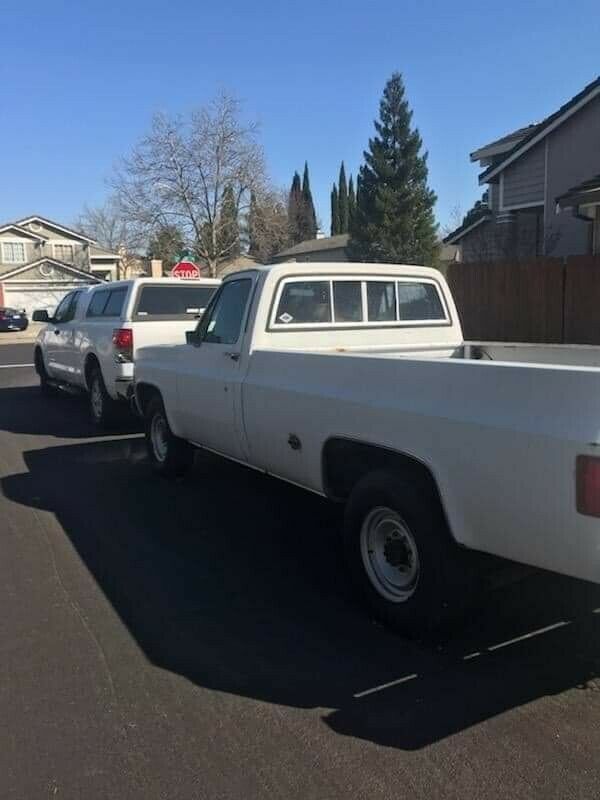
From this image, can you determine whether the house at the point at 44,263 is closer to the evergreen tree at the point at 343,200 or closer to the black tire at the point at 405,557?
the evergreen tree at the point at 343,200

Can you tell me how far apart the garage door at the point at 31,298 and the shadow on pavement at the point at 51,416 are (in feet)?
148

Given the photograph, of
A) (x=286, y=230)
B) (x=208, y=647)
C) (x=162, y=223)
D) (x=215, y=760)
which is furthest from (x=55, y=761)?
(x=286, y=230)

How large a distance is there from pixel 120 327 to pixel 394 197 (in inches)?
1478

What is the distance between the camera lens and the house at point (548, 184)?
18172 mm

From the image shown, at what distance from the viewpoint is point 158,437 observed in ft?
24.0

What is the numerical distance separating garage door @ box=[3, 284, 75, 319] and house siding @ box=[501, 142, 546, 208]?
42299 mm

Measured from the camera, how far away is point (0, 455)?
28.1 ft

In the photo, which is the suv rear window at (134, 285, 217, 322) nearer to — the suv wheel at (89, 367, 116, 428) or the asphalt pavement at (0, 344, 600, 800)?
the suv wheel at (89, 367, 116, 428)

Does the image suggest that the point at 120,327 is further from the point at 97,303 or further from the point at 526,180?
the point at 526,180

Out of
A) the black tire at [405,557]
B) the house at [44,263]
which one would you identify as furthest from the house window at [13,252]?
the black tire at [405,557]

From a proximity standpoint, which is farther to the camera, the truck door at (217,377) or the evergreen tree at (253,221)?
the evergreen tree at (253,221)

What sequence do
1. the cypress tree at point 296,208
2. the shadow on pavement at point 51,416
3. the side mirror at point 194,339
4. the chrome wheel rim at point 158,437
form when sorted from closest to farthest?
the side mirror at point 194,339
the chrome wheel rim at point 158,437
the shadow on pavement at point 51,416
the cypress tree at point 296,208

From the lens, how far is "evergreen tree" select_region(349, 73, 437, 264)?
44.2 m

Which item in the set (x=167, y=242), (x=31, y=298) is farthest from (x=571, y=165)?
(x=31, y=298)
